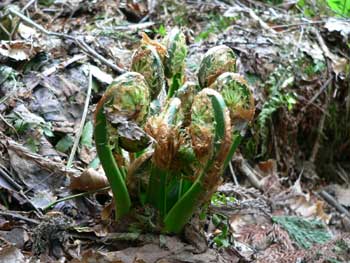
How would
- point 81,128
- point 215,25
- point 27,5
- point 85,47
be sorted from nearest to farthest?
point 81,128 → point 85,47 → point 27,5 → point 215,25

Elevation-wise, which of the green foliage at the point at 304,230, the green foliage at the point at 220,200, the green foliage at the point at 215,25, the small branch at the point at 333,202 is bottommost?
the small branch at the point at 333,202

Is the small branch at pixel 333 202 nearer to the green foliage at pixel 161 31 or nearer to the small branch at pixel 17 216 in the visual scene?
the green foliage at pixel 161 31

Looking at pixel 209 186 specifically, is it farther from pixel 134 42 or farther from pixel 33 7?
pixel 33 7

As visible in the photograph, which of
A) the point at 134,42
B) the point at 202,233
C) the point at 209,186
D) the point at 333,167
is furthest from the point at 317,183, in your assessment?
the point at 209,186

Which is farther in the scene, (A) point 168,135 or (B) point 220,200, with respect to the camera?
(B) point 220,200

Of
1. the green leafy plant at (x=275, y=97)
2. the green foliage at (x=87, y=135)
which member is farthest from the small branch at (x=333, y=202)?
the green foliage at (x=87, y=135)

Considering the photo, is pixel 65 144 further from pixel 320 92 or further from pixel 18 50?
pixel 320 92

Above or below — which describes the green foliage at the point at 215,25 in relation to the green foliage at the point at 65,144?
above

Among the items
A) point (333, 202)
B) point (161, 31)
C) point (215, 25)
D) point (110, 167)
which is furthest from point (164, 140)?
point (215, 25)
